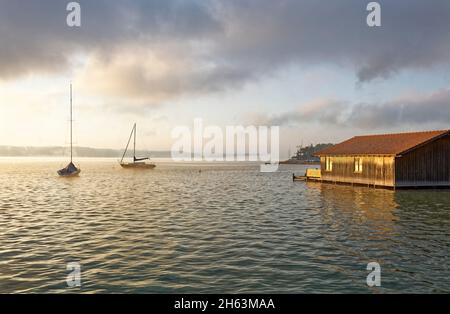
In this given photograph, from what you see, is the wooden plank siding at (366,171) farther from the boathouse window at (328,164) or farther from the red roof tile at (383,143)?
the red roof tile at (383,143)

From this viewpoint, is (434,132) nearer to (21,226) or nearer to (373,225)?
(373,225)

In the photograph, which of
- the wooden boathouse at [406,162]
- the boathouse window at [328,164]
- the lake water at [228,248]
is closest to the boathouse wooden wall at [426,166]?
the wooden boathouse at [406,162]

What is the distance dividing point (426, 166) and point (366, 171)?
19.7 ft

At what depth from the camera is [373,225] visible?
2045 cm

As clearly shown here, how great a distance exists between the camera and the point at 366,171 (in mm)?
41500

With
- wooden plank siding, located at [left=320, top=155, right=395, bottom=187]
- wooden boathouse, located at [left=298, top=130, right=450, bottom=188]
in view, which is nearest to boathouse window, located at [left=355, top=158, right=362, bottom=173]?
wooden boathouse, located at [left=298, top=130, right=450, bottom=188]

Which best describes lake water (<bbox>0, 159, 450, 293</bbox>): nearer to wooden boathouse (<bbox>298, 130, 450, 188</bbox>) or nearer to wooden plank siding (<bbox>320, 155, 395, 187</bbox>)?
wooden boathouse (<bbox>298, 130, 450, 188</bbox>)


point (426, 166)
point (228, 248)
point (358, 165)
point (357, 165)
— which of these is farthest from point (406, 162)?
point (228, 248)

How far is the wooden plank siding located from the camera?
38.4 metres

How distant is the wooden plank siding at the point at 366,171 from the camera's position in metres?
38.4

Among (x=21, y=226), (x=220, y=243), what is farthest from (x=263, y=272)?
(x=21, y=226)

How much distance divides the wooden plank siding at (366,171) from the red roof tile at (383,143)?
73 cm

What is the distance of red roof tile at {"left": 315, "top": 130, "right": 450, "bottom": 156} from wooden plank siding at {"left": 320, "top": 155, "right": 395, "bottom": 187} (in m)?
0.73
